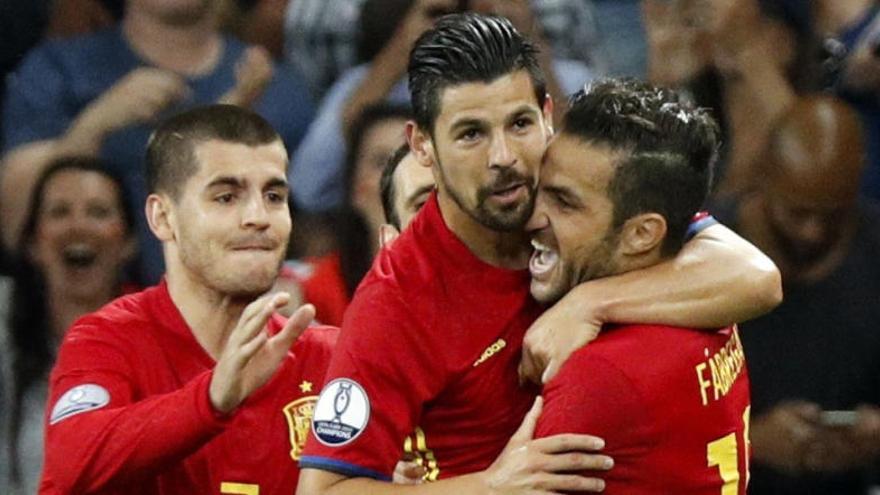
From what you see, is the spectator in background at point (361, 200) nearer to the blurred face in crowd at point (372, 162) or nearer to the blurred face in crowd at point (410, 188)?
the blurred face in crowd at point (372, 162)

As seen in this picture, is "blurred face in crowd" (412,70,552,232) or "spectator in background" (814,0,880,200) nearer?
"blurred face in crowd" (412,70,552,232)

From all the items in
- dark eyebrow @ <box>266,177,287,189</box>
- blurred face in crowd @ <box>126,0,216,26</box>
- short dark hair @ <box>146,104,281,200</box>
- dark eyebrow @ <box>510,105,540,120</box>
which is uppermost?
blurred face in crowd @ <box>126,0,216,26</box>

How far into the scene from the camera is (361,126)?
5.18 metres

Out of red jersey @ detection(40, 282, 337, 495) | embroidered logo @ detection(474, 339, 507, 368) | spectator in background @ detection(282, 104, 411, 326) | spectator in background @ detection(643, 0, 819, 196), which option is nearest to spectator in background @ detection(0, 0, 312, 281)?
spectator in background @ detection(282, 104, 411, 326)

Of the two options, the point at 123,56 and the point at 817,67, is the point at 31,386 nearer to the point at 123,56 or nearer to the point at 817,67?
the point at 123,56

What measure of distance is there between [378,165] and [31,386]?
1.05m

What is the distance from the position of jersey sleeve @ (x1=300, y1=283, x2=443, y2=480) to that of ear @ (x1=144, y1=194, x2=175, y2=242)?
657 mm

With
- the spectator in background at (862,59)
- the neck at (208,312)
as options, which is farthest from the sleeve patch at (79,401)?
the spectator in background at (862,59)

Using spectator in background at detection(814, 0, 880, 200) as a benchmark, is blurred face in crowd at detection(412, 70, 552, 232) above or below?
below

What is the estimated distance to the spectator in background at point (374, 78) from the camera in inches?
205

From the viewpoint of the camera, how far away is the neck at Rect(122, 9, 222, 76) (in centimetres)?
513

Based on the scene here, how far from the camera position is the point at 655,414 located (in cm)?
A: 293

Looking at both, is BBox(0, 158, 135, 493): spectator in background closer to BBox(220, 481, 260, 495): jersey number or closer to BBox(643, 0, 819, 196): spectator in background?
BBox(643, 0, 819, 196): spectator in background

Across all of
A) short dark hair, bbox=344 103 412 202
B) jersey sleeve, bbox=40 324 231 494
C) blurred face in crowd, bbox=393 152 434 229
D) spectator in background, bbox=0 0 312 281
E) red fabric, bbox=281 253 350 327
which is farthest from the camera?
short dark hair, bbox=344 103 412 202
